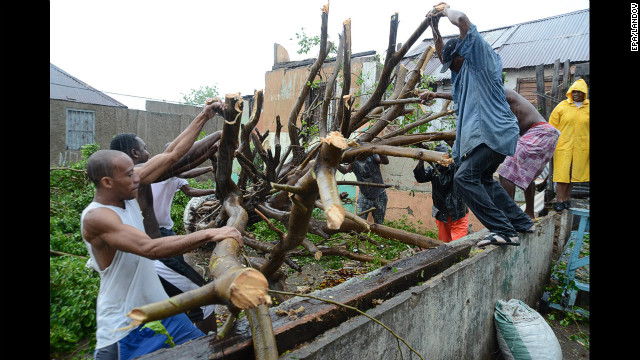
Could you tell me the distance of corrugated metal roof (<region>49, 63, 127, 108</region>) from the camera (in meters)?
12.9

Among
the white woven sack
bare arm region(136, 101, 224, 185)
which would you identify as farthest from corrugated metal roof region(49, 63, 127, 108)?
the white woven sack

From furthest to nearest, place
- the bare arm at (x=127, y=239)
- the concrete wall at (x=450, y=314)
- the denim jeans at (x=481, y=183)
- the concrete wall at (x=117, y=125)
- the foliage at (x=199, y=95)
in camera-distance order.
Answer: the foliage at (x=199, y=95) < the concrete wall at (x=117, y=125) < the denim jeans at (x=481, y=183) < the concrete wall at (x=450, y=314) < the bare arm at (x=127, y=239)

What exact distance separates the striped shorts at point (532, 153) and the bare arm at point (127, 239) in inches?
149

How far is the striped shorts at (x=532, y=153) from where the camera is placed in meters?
4.09

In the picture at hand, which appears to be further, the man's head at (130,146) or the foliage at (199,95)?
the foliage at (199,95)

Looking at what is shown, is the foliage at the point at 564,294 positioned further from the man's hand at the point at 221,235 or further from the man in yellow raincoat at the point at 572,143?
the man's hand at the point at 221,235

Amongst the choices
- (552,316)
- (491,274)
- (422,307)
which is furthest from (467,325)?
(552,316)

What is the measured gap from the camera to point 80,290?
7.67ft

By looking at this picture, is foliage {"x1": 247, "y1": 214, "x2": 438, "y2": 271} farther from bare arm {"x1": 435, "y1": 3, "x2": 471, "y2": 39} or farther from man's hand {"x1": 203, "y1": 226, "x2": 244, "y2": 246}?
man's hand {"x1": 203, "y1": 226, "x2": 244, "y2": 246}

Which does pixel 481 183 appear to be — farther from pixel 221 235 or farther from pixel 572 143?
pixel 572 143

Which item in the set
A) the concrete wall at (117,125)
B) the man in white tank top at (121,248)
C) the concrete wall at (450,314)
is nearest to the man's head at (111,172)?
the man in white tank top at (121,248)
